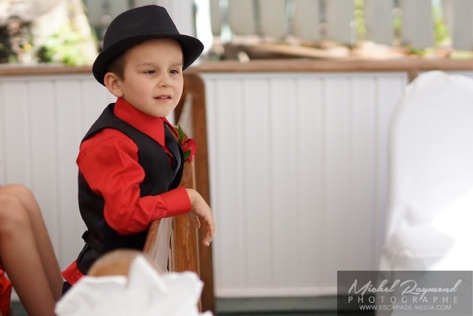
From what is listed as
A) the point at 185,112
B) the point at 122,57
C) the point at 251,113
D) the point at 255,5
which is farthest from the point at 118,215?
the point at 255,5

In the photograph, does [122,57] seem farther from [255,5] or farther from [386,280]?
[255,5]

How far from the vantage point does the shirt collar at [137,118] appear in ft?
6.59

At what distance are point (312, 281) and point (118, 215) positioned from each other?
2263 mm

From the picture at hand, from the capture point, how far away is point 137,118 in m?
2.01

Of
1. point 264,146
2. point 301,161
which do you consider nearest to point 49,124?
point 264,146

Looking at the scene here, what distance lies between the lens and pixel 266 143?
387 centimetres

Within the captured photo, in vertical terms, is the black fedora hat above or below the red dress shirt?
above

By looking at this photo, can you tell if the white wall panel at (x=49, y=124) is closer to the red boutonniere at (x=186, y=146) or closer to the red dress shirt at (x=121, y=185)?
the red boutonniere at (x=186, y=146)

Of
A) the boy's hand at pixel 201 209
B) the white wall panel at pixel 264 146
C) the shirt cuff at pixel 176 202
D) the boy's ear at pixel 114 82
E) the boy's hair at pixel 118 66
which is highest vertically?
the boy's hair at pixel 118 66

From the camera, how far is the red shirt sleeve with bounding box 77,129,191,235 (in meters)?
1.85

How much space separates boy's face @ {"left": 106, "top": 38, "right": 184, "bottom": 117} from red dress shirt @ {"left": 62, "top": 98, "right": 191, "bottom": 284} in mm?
102

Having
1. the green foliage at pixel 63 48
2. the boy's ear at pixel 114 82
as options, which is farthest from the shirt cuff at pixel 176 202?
the green foliage at pixel 63 48
